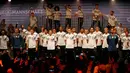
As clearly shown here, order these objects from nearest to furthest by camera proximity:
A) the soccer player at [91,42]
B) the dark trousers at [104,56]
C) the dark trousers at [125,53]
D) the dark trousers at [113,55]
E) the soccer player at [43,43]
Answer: the dark trousers at [104,56], the dark trousers at [113,55], the dark trousers at [125,53], the soccer player at [91,42], the soccer player at [43,43]

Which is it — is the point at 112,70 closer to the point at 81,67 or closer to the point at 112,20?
the point at 81,67

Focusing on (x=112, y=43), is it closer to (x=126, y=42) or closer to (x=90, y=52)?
(x=126, y=42)

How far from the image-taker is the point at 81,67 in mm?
19578

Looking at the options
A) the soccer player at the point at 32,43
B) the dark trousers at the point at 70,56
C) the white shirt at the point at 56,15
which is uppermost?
the white shirt at the point at 56,15

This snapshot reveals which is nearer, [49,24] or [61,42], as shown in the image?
[61,42]

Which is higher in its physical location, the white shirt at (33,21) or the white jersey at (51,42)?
the white shirt at (33,21)

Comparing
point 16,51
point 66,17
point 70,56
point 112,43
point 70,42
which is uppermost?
point 66,17

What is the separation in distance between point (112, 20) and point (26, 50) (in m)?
5.57

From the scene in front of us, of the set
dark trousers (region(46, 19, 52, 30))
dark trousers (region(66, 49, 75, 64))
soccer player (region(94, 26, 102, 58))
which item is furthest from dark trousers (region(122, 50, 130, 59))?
dark trousers (region(46, 19, 52, 30))

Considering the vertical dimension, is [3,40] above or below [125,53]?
above

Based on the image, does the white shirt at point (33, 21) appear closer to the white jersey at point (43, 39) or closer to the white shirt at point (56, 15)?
the white shirt at point (56, 15)

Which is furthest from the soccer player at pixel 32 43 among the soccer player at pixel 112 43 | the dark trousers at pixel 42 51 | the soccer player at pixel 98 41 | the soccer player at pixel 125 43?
the soccer player at pixel 125 43

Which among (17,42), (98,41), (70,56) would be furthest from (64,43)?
(17,42)

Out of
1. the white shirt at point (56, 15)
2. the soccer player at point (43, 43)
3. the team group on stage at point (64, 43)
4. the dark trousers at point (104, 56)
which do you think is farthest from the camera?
the white shirt at point (56, 15)
